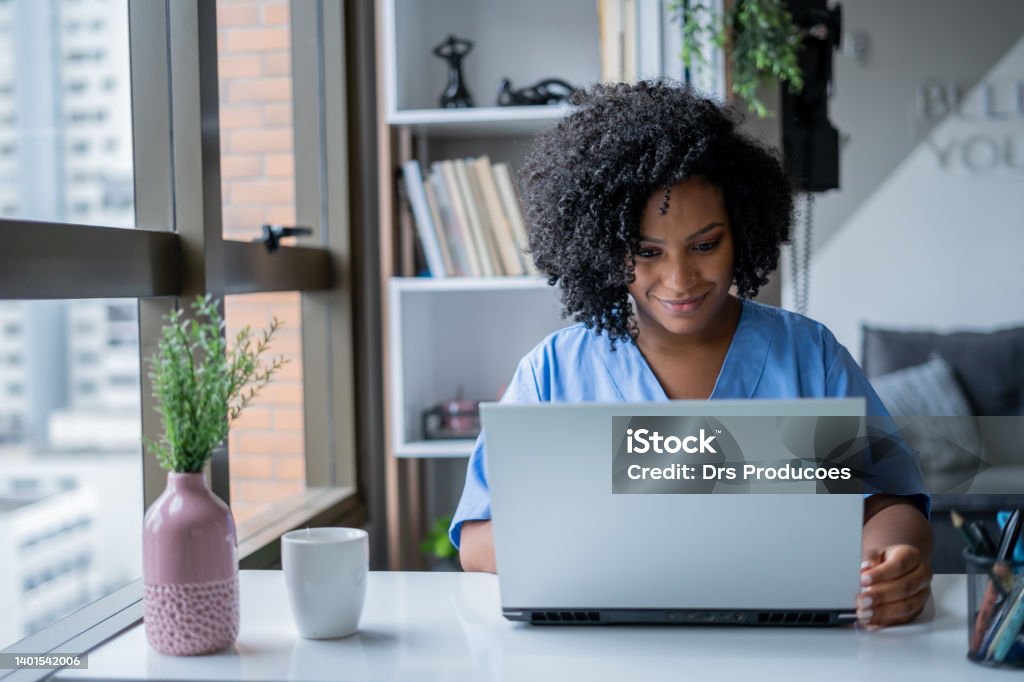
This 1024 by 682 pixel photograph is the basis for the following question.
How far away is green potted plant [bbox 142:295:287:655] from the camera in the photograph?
1.03 meters

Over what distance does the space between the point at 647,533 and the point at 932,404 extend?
3011 mm

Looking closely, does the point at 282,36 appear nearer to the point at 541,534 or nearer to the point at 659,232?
the point at 659,232

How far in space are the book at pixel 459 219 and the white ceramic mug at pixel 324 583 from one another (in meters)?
1.52

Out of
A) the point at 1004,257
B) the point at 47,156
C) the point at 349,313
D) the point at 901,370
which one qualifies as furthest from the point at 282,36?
the point at 1004,257

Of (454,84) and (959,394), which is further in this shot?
(959,394)

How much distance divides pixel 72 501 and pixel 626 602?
0.94 m

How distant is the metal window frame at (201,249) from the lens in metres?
1.44

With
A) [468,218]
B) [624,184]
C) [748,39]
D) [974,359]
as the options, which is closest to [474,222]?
[468,218]

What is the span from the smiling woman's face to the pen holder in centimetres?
60

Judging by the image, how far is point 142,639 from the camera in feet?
3.58

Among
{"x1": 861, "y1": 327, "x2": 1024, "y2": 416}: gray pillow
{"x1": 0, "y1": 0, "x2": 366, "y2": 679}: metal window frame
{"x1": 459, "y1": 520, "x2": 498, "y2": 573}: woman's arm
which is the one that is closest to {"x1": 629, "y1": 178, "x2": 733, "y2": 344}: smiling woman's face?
{"x1": 459, "y1": 520, "x2": 498, "y2": 573}: woman's arm

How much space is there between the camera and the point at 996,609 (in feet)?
3.10

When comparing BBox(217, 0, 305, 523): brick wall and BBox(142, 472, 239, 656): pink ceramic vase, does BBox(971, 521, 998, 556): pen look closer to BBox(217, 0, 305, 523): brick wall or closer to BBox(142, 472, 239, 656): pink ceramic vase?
A: BBox(142, 472, 239, 656): pink ceramic vase

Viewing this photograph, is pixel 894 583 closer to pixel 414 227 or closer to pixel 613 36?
pixel 613 36
